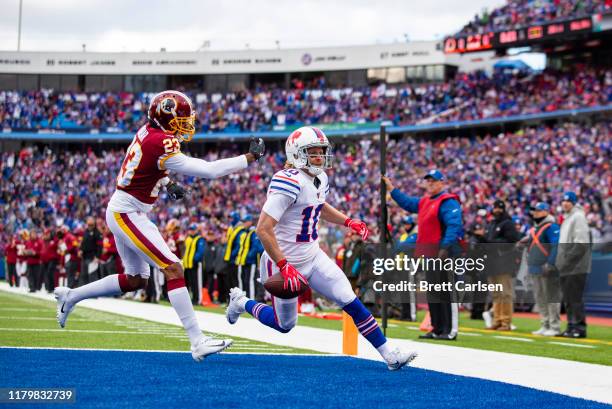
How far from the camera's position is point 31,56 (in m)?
54.8

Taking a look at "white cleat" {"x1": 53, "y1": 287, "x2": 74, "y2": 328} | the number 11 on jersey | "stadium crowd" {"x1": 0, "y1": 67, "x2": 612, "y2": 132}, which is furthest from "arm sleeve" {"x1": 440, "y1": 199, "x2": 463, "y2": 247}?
"stadium crowd" {"x1": 0, "y1": 67, "x2": 612, "y2": 132}

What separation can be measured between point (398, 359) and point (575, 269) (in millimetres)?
5742

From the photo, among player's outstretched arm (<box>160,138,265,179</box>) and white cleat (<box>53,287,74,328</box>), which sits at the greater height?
player's outstretched arm (<box>160,138,265,179</box>)

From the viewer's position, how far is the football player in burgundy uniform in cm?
670

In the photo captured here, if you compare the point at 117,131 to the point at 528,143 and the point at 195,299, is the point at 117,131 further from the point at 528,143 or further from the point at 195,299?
the point at 195,299

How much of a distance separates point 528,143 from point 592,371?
2817 centimetres

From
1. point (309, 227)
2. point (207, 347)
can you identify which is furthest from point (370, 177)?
point (207, 347)

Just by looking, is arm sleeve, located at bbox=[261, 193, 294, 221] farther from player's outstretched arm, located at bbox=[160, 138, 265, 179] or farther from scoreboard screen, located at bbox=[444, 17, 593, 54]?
scoreboard screen, located at bbox=[444, 17, 593, 54]

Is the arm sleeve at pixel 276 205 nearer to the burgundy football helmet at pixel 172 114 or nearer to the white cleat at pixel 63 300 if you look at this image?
the burgundy football helmet at pixel 172 114

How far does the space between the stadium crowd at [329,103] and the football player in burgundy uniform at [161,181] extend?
31.2 metres

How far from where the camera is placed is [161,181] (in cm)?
703

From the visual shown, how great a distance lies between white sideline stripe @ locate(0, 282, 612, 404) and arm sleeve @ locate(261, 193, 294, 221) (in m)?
1.74

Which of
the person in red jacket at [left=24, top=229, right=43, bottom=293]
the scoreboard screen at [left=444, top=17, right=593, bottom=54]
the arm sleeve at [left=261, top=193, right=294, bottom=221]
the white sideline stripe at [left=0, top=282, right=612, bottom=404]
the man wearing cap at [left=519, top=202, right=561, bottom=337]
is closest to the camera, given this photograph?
the white sideline stripe at [left=0, top=282, right=612, bottom=404]

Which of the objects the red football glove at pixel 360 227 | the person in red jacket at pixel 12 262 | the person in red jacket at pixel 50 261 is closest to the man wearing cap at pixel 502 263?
the red football glove at pixel 360 227
